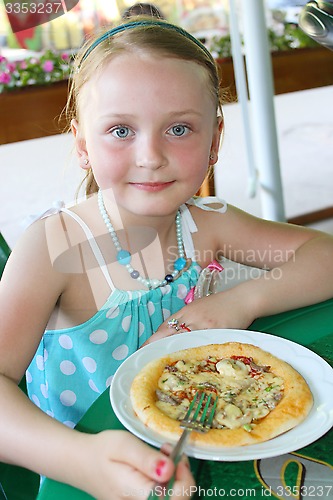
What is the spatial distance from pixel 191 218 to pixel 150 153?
0.33 m

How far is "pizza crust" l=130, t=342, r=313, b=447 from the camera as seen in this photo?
681 mm

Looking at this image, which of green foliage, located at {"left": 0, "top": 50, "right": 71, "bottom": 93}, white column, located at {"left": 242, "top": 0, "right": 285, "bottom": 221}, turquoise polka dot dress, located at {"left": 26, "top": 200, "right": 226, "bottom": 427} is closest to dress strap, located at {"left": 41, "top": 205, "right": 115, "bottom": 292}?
turquoise polka dot dress, located at {"left": 26, "top": 200, "right": 226, "bottom": 427}

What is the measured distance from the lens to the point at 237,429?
697 millimetres

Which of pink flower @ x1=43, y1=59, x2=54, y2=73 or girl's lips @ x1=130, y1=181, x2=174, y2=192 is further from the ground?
girl's lips @ x1=130, y1=181, x2=174, y2=192

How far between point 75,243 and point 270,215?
2.13m

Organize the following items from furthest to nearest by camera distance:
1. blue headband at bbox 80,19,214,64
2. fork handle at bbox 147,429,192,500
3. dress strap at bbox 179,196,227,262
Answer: dress strap at bbox 179,196,227,262 < blue headband at bbox 80,19,214,64 < fork handle at bbox 147,429,192,500

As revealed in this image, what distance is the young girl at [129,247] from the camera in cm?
100

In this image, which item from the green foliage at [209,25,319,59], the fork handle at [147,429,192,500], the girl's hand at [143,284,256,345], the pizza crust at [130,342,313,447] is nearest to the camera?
the fork handle at [147,429,192,500]

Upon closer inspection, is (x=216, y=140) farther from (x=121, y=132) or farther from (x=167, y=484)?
(x=167, y=484)

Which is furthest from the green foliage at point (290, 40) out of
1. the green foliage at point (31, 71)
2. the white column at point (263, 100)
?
the green foliage at point (31, 71)

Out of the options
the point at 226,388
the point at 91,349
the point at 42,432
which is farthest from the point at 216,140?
the point at 42,432

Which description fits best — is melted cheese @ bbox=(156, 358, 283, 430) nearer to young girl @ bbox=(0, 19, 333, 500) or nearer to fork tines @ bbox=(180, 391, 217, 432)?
fork tines @ bbox=(180, 391, 217, 432)

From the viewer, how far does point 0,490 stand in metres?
0.98

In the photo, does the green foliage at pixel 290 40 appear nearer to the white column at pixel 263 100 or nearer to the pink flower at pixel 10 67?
the white column at pixel 263 100
